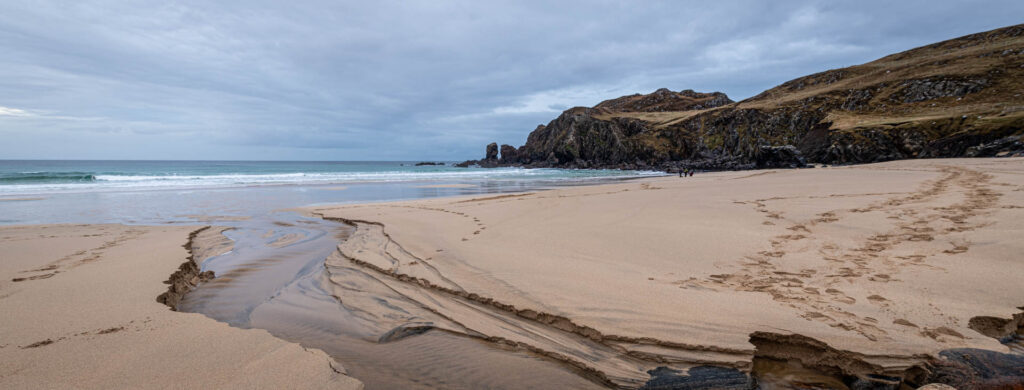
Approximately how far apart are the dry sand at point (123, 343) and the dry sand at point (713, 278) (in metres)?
1.18

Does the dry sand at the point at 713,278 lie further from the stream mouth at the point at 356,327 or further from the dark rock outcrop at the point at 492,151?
the dark rock outcrop at the point at 492,151

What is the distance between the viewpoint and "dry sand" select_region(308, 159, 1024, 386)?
2.88 meters

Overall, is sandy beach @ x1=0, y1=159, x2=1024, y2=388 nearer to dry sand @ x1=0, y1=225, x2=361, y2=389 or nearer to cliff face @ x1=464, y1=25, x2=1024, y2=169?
dry sand @ x1=0, y1=225, x2=361, y2=389

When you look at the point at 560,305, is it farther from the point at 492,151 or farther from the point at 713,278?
the point at 492,151

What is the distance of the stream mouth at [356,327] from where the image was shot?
9.20ft

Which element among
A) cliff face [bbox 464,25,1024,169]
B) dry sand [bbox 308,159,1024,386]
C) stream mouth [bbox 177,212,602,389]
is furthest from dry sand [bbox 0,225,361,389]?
cliff face [bbox 464,25,1024,169]

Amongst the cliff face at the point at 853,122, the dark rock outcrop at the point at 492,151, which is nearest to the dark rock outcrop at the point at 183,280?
the cliff face at the point at 853,122

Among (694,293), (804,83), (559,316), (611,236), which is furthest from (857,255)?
(804,83)

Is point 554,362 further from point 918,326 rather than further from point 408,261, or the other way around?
point 408,261

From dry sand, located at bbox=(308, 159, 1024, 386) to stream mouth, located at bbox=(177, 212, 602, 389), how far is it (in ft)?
0.47

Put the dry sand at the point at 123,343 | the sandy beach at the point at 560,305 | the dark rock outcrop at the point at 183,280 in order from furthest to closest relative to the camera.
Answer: the dark rock outcrop at the point at 183,280, the sandy beach at the point at 560,305, the dry sand at the point at 123,343

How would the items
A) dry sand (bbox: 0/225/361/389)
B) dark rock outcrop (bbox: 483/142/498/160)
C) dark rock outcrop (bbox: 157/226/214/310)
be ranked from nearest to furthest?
1. dry sand (bbox: 0/225/361/389)
2. dark rock outcrop (bbox: 157/226/214/310)
3. dark rock outcrop (bbox: 483/142/498/160)

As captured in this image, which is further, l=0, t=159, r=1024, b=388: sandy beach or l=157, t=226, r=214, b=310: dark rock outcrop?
l=157, t=226, r=214, b=310: dark rock outcrop

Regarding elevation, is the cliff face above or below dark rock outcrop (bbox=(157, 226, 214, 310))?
above
